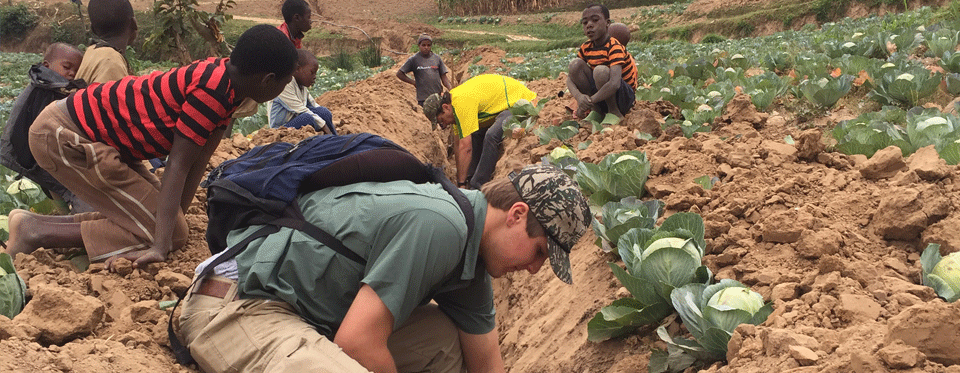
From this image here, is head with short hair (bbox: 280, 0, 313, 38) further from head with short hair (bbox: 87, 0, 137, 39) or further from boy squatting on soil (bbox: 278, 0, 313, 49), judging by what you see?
head with short hair (bbox: 87, 0, 137, 39)

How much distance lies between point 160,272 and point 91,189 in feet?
1.76

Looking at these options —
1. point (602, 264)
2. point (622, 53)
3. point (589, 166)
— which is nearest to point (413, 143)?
point (622, 53)

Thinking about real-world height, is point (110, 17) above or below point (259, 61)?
above

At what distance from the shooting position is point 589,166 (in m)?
4.16

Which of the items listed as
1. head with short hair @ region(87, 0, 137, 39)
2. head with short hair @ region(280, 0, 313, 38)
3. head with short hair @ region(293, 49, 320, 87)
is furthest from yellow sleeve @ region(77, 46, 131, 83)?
head with short hair @ region(280, 0, 313, 38)

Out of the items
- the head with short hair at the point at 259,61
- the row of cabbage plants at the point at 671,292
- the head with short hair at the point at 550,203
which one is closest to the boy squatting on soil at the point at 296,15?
the head with short hair at the point at 259,61

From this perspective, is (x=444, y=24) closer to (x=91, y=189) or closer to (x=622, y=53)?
(x=622, y=53)

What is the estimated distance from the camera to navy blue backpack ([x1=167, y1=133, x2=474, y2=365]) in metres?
2.43

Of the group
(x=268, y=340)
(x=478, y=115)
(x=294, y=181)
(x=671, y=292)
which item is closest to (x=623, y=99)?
(x=478, y=115)

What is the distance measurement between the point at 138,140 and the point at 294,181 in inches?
50.0

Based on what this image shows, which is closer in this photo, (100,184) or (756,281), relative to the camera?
(756,281)

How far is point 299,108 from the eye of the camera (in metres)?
6.50

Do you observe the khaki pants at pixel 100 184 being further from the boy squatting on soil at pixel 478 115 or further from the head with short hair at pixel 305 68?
the boy squatting on soil at pixel 478 115

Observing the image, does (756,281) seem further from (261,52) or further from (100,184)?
(100,184)
